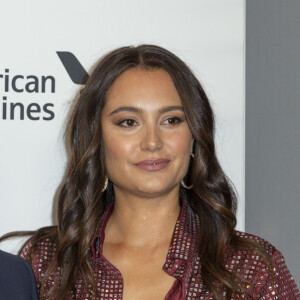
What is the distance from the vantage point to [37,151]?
253cm

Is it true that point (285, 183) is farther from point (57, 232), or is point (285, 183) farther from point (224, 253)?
point (57, 232)

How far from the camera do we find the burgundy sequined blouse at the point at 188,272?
A: 85.0 inches

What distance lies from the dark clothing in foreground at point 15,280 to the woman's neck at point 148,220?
1.45ft

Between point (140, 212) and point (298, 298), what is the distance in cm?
50

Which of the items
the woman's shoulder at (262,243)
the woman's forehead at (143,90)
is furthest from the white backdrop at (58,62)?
the woman's shoulder at (262,243)

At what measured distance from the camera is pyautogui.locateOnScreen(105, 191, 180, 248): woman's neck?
2299 mm

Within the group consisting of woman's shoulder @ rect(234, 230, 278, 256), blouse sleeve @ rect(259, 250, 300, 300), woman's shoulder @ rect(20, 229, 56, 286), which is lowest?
blouse sleeve @ rect(259, 250, 300, 300)

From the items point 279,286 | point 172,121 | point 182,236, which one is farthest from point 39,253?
point 279,286

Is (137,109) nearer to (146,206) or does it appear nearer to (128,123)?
(128,123)

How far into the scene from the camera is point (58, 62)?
100.0 inches

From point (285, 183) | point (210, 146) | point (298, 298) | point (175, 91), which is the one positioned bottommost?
point (298, 298)

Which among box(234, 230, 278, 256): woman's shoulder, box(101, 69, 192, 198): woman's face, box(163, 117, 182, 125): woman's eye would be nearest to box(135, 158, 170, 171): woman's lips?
box(101, 69, 192, 198): woman's face

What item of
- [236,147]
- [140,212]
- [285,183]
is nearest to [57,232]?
[140,212]

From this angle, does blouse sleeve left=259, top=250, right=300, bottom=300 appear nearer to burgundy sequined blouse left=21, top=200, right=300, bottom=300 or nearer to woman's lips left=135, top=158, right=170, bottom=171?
burgundy sequined blouse left=21, top=200, right=300, bottom=300
